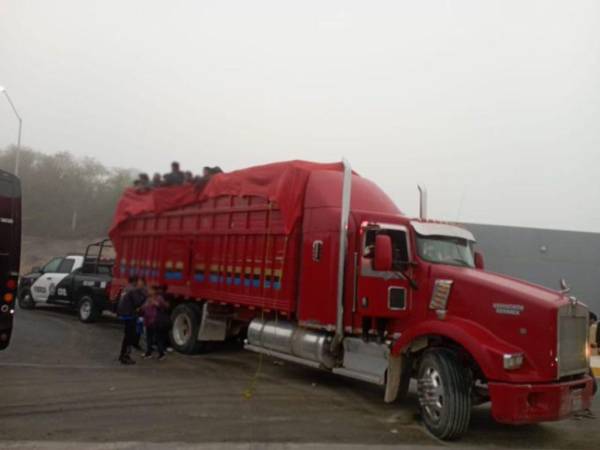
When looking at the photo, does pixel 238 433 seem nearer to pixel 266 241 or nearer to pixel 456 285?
pixel 456 285

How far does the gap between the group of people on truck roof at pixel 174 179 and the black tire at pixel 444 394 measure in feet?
19.8

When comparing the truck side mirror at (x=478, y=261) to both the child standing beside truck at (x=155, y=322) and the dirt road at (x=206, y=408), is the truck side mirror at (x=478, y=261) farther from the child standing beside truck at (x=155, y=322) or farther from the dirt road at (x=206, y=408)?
the child standing beside truck at (x=155, y=322)

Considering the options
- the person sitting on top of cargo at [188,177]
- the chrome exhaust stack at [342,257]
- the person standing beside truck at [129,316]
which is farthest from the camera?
the person sitting on top of cargo at [188,177]

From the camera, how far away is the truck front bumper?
5.54 m

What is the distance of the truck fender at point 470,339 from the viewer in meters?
5.67

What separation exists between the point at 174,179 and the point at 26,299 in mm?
8664

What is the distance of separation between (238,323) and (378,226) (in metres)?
4.42

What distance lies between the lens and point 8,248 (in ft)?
25.4

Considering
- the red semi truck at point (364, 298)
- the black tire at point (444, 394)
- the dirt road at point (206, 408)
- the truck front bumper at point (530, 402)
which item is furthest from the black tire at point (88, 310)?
→ the truck front bumper at point (530, 402)

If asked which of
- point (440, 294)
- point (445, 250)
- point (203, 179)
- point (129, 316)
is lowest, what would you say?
point (129, 316)

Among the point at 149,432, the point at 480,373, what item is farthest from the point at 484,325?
the point at 149,432

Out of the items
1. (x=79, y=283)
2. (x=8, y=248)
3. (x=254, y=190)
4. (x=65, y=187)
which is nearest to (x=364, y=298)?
(x=254, y=190)

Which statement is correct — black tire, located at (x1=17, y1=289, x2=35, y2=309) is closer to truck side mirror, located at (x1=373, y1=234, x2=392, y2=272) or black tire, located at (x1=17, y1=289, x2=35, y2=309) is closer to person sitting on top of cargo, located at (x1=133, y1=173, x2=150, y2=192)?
Answer: person sitting on top of cargo, located at (x1=133, y1=173, x2=150, y2=192)

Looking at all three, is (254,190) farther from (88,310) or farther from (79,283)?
(79,283)
